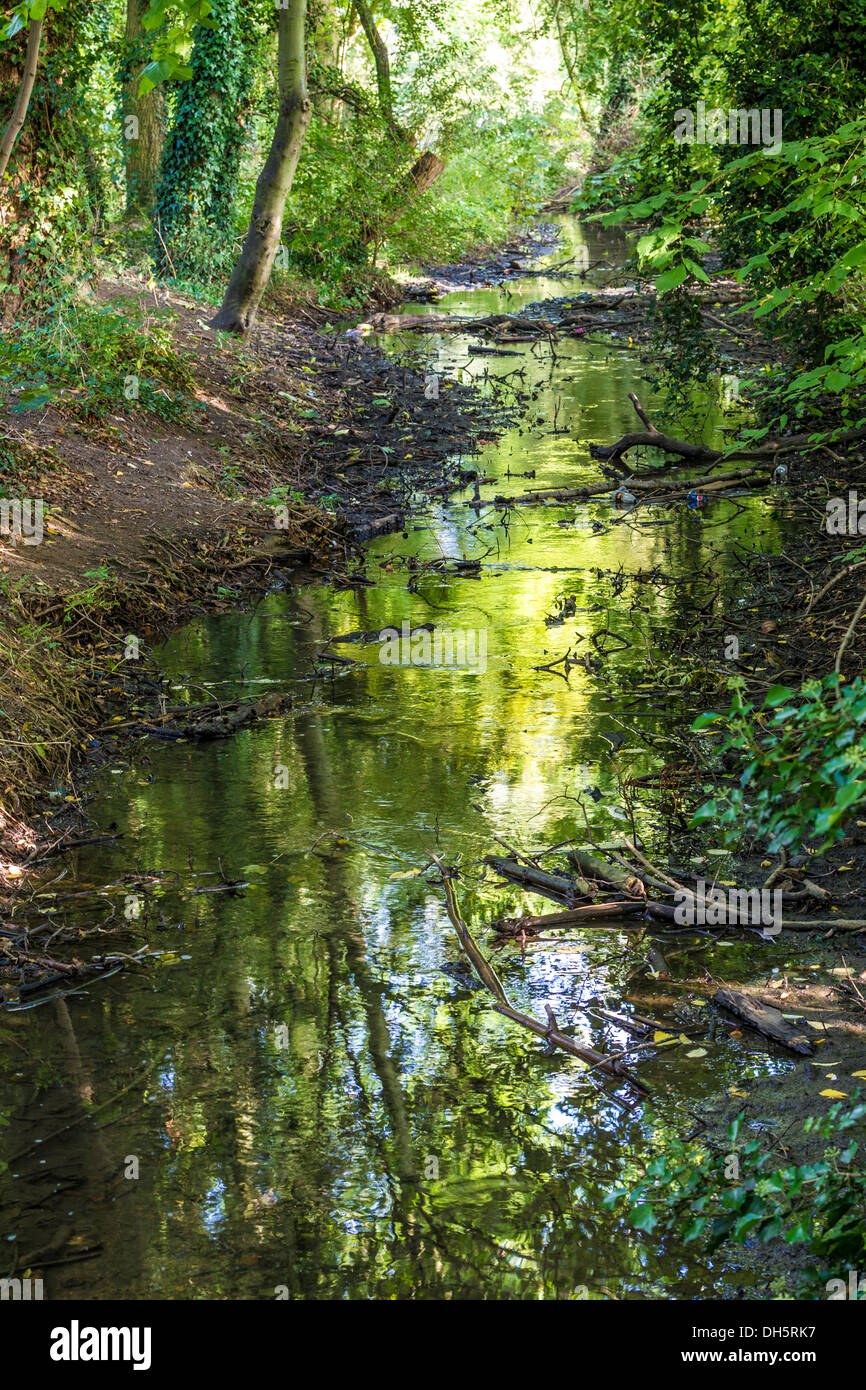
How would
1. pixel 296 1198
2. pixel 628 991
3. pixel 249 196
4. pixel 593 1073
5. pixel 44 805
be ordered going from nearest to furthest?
pixel 296 1198
pixel 593 1073
pixel 628 991
pixel 44 805
pixel 249 196

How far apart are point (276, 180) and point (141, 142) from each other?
5.67 meters

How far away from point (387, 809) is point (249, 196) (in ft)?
50.6

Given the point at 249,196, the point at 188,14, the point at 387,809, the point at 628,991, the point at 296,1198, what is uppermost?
the point at 249,196

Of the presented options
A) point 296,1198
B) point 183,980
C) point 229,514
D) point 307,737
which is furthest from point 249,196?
point 296,1198

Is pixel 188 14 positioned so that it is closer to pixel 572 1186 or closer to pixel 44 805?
pixel 44 805

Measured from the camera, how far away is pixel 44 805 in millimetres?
6668

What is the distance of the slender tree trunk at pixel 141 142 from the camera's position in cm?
1869

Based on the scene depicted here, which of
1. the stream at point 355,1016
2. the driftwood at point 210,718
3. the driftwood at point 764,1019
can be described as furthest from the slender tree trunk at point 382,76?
the driftwood at point 764,1019

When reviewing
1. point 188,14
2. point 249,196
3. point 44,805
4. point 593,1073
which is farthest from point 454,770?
point 249,196

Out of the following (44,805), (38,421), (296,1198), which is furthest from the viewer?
(38,421)

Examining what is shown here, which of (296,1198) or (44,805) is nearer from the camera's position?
(296,1198)

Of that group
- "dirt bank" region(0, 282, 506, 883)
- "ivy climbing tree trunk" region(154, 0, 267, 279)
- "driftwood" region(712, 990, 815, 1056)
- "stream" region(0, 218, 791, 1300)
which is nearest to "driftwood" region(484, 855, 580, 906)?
"stream" region(0, 218, 791, 1300)

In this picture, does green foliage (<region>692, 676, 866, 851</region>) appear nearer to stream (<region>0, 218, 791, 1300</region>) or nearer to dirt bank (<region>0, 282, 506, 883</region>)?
stream (<region>0, 218, 791, 1300</region>)

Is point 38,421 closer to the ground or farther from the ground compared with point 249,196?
closer to the ground
